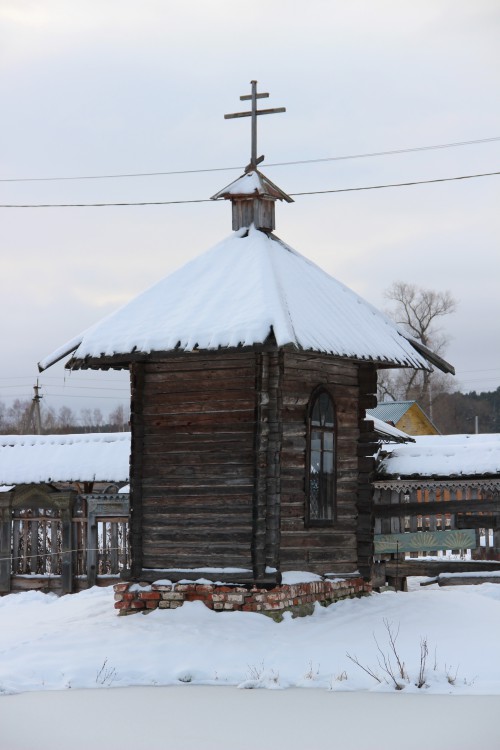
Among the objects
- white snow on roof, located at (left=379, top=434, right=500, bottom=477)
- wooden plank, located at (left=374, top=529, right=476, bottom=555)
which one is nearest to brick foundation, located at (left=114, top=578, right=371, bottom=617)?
wooden plank, located at (left=374, top=529, right=476, bottom=555)

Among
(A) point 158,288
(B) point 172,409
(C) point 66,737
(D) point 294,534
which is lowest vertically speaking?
(C) point 66,737

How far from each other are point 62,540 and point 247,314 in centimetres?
757

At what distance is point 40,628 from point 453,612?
17.8 feet

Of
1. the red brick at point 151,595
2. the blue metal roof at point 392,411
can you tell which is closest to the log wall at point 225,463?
the red brick at point 151,595

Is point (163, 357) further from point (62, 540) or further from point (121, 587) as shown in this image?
point (62, 540)

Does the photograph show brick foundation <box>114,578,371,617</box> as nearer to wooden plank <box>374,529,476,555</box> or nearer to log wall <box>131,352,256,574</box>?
log wall <box>131,352,256,574</box>

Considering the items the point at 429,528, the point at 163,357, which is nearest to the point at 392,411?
the point at 429,528

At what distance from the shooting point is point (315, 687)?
10.9 m

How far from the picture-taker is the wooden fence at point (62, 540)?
1989cm

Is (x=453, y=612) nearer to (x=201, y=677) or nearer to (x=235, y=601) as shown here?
(x=235, y=601)

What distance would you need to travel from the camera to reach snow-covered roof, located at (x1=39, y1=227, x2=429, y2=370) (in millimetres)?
14367

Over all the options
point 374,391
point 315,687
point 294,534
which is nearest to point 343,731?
point 315,687

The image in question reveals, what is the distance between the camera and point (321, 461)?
15914mm

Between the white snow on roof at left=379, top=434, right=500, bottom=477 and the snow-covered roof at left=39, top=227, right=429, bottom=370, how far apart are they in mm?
1786
